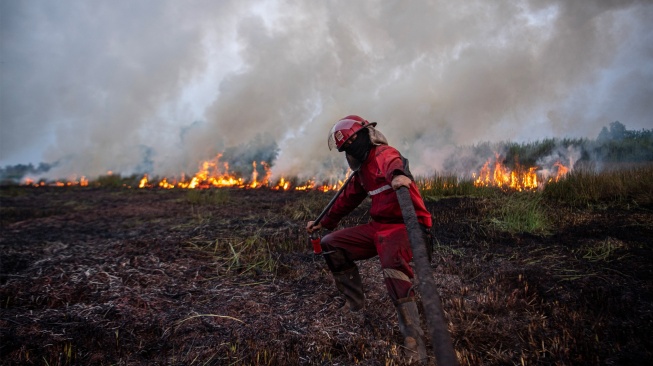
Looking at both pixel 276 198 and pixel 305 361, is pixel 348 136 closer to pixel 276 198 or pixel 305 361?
pixel 305 361

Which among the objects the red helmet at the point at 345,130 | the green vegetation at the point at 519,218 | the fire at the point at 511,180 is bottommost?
the green vegetation at the point at 519,218

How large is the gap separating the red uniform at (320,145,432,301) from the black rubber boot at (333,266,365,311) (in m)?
0.19

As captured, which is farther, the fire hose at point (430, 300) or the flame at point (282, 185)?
the flame at point (282, 185)

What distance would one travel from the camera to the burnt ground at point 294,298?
316cm

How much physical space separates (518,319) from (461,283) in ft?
3.41

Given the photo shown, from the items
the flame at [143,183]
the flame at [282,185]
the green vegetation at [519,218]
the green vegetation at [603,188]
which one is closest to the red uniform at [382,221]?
the green vegetation at [519,218]

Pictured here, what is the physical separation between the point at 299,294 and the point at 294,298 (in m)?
0.15

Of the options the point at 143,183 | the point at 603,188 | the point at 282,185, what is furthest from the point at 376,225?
the point at 143,183

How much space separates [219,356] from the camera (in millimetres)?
3143

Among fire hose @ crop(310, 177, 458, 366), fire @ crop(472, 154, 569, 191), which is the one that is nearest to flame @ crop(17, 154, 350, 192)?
fire @ crop(472, 154, 569, 191)

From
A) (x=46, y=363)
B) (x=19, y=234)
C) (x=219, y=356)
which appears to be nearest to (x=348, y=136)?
(x=219, y=356)

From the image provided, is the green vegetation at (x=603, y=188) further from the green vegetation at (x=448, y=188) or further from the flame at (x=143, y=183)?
the flame at (x=143, y=183)

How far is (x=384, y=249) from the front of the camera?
329cm

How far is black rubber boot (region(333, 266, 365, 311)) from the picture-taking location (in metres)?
4.00
